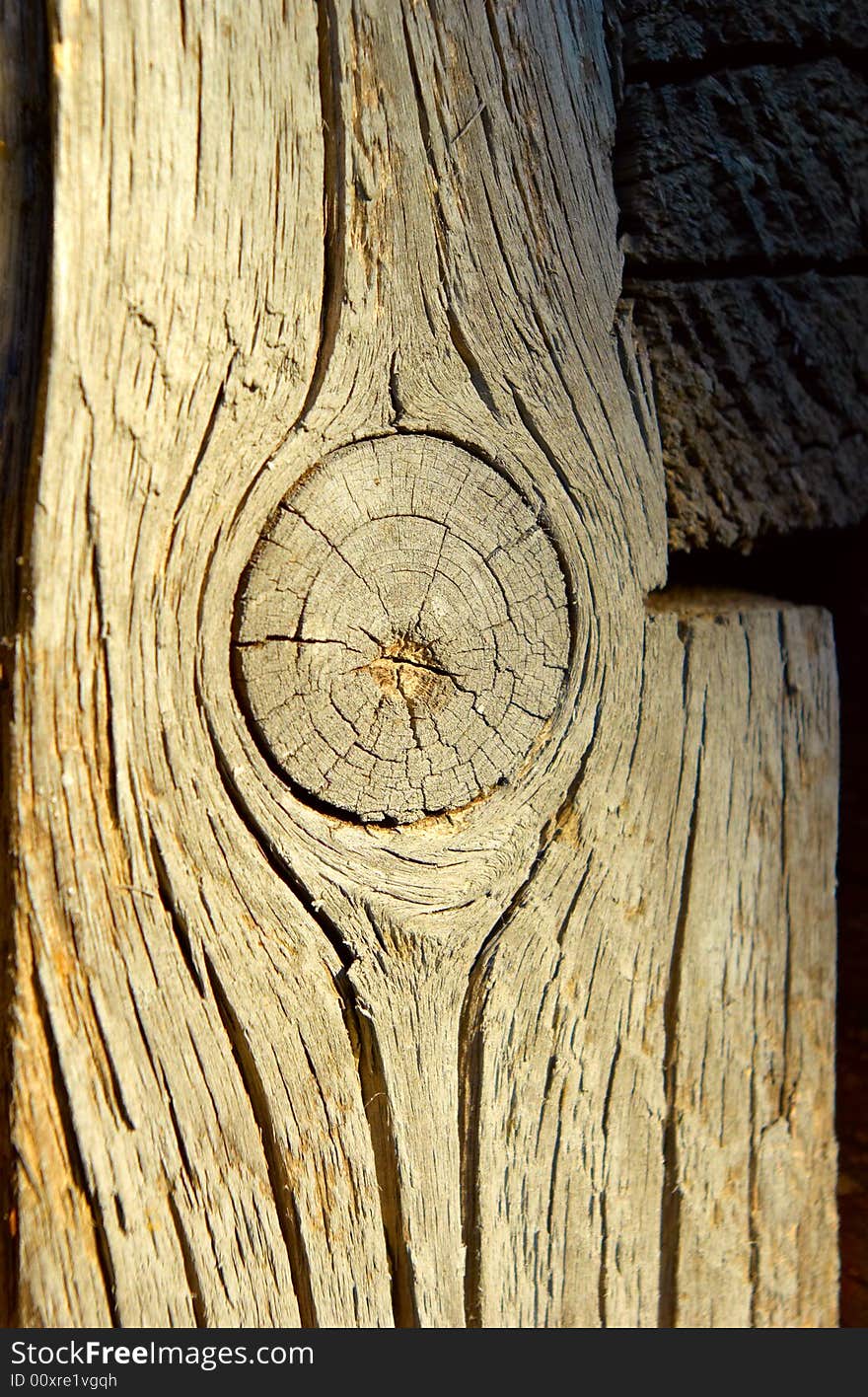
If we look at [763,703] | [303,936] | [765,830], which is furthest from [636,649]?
[303,936]

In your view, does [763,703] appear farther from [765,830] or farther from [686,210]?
[686,210]

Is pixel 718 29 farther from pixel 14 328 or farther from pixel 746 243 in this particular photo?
pixel 14 328

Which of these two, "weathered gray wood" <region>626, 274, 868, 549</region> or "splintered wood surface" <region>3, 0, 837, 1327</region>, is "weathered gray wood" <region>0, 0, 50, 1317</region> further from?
"weathered gray wood" <region>626, 274, 868, 549</region>

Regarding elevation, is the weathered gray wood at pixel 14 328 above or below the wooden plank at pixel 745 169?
below

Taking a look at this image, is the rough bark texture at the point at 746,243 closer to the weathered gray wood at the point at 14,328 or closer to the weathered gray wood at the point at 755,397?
the weathered gray wood at the point at 755,397

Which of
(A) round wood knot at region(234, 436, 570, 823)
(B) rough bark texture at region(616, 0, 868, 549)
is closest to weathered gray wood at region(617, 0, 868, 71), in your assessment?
(B) rough bark texture at region(616, 0, 868, 549)

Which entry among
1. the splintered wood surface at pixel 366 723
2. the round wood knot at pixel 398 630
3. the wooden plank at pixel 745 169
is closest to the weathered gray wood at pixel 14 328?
the splintered wood surface at pixel 366 723

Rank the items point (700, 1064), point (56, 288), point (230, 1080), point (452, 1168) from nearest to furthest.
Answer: point (56, 288), point (230, 1080), point (452, 1168), point (700, 1064)
